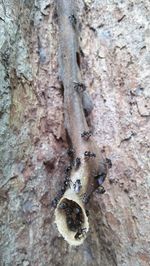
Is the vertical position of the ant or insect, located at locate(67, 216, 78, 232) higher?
the ant

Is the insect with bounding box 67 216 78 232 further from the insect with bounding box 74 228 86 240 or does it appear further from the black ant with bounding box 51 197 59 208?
the black ant with bounding box 51 197 59 208

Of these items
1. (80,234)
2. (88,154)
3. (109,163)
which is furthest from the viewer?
(109,163)

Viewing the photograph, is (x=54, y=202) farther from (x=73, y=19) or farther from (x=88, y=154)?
(x=73, y=19)

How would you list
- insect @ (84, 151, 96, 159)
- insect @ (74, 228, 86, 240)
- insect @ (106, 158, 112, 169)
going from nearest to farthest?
insect @ (74, 228, 86, 240)
insect @ (84, 151, 96, 159)
insect @ (106, 158, 112, 169)

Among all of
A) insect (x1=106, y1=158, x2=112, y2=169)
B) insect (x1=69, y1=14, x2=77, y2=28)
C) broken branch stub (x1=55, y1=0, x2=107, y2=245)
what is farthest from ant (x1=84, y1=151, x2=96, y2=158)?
insect (x1=69, y1=14, x2=77, y2=28)

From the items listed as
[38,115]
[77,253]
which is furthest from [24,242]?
[38,115]

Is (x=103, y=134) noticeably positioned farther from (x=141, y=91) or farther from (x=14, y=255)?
(x=14, y=255)

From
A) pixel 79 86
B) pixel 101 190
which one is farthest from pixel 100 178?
pixel 79 86
